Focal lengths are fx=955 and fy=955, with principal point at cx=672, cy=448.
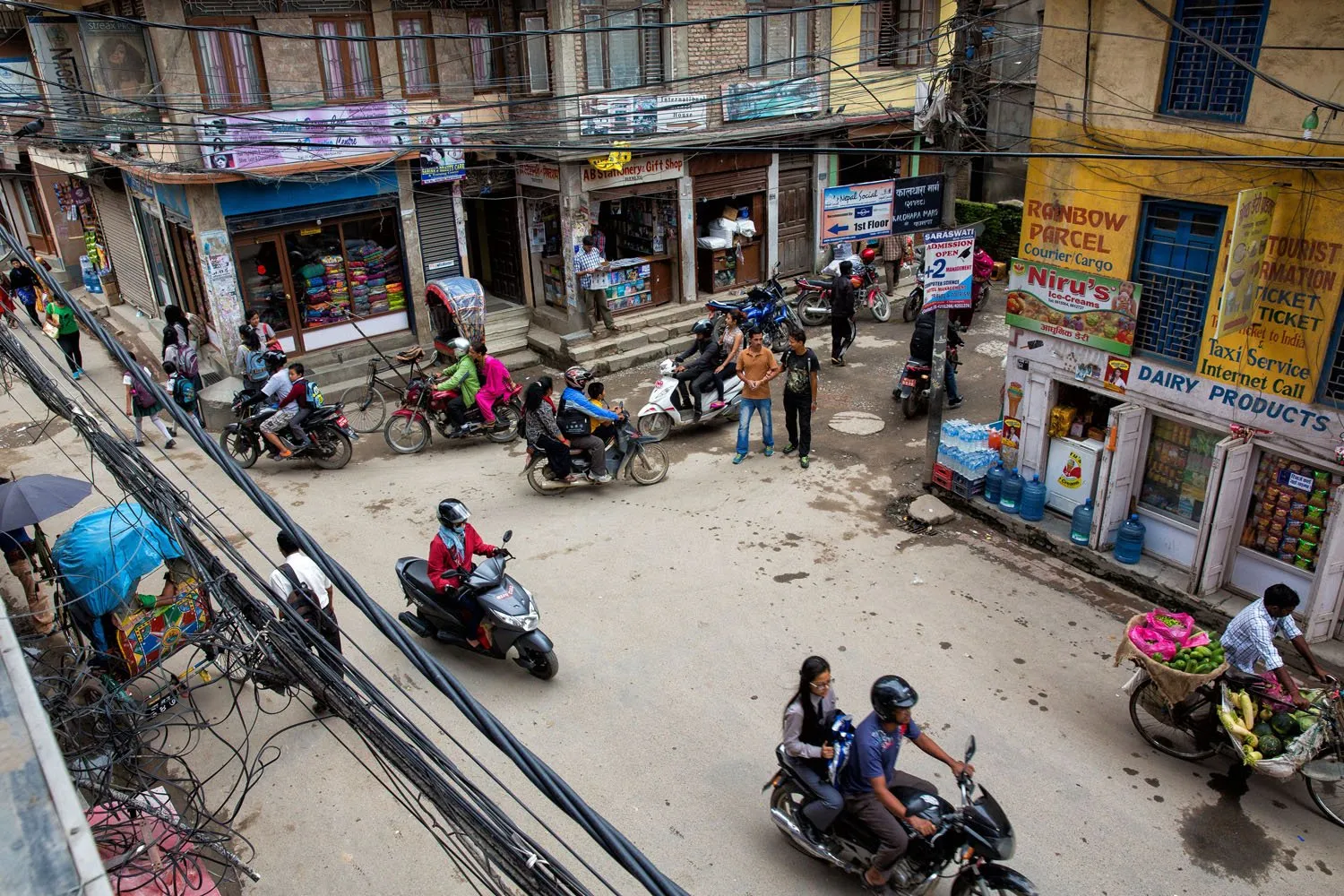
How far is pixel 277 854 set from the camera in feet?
20.0

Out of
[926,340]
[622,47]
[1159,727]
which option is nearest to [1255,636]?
[1159,727]

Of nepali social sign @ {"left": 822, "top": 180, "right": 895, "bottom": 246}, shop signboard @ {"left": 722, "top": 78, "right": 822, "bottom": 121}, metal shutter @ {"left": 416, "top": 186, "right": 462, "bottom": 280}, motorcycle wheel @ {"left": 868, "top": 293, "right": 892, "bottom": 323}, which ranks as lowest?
motorcycle wheel @ {"left": 868, "top": 293, "right": 892, "bottom": 323}

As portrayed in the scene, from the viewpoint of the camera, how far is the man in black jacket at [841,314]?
1413 centimetres

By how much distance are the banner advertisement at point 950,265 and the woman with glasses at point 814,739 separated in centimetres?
547

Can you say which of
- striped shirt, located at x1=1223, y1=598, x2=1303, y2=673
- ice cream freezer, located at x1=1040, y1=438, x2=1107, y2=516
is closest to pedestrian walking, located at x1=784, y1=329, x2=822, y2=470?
ice cream freezer, located at x1=1040, y1=438, x2=1107, y2=516

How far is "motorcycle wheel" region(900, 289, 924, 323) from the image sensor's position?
1670 cm

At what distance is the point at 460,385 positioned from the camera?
39.2ft

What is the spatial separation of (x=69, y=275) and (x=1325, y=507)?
23.5m

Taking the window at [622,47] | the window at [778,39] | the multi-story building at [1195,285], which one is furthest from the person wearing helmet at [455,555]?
the window at [778,39]

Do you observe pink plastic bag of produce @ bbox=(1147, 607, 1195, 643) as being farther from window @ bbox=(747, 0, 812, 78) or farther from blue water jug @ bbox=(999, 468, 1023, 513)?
window @ bbox=(747, 0, 812, 78)

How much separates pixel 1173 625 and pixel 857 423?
635cm

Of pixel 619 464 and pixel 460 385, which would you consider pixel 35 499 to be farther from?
pixel 619 464

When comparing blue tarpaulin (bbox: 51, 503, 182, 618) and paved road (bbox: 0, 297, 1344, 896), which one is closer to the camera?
paved road (bbox: 0, 297, 1344, 896)

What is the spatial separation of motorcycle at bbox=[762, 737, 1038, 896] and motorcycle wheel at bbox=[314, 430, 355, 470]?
777 cm
